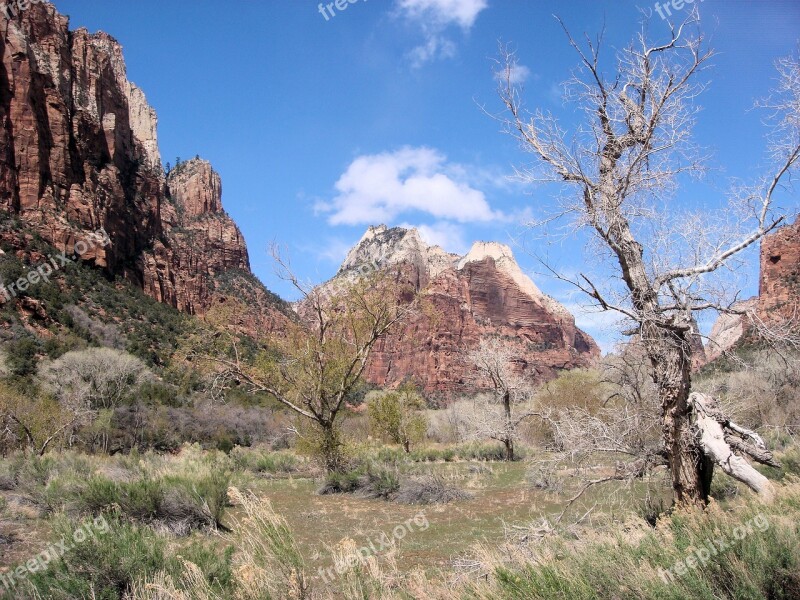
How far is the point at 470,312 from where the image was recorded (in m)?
125

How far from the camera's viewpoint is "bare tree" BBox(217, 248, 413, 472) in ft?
50.6

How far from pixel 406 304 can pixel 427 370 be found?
3709 inches

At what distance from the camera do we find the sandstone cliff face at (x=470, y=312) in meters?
109

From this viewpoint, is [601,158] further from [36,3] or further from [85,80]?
[85,80]

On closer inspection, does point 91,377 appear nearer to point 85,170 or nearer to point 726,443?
point 726,443

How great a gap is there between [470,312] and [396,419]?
99353 millimetres

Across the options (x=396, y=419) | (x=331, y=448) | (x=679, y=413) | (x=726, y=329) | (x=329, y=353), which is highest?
(x=329, y=353)

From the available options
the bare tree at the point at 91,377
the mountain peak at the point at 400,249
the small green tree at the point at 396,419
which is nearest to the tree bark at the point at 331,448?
the small green tree at the point at 396,419

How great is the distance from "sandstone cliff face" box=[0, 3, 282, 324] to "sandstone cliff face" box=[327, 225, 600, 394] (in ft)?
130

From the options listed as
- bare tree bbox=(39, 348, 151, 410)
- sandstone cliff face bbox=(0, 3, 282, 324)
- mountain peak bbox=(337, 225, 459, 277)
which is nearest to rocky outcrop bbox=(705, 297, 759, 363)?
bare tree bbox=(39, 348, 151, 410)

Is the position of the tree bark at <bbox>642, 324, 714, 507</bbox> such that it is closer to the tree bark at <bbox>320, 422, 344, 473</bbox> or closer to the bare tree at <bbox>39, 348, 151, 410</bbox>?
the tree bark at <bbox>320, 422, 344, 473</bbox>

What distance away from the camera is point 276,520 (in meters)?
→ 3.96

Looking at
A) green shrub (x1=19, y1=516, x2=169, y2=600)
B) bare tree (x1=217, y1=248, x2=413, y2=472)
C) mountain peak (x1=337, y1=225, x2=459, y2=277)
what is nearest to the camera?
green shrub (x1=19, y1=516, x2=169, y2=600)

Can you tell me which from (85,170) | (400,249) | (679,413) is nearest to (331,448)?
(679,413)
